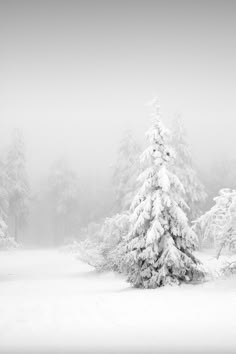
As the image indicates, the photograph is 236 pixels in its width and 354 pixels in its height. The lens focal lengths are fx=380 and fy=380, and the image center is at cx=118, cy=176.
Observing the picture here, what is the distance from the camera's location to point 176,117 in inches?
1549

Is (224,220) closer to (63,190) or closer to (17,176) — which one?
(17,176)

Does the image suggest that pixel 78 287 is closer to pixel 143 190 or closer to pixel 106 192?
pixel 143 190

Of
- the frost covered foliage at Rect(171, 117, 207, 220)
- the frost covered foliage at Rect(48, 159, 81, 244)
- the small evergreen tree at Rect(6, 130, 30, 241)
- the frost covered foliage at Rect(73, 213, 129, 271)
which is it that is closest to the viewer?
Result: the frost covered foliage at Rect(73, 213, 129, 271)

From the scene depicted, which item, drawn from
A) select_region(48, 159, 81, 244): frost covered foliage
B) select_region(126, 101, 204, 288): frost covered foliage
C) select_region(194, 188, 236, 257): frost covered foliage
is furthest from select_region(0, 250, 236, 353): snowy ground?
select_region(48, 159, 81, 244): frost covered foliage

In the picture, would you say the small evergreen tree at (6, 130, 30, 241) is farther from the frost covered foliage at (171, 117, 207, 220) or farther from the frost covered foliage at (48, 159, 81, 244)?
the frost covered foliage at (171, 117, 207, 220)

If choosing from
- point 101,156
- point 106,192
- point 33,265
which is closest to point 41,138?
point 101,156

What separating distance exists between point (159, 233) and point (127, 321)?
5.79 metres

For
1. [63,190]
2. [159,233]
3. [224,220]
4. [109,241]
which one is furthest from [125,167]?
[159,233]

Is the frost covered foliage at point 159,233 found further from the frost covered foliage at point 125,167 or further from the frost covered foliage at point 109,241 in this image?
the frost covered foliage at point 125,167

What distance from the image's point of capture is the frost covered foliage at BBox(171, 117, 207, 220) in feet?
123

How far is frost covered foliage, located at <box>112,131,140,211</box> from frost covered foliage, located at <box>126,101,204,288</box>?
22889 mm

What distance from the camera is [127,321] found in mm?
10055

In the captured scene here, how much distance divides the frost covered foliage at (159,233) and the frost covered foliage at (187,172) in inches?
803

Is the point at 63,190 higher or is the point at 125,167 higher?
the point at 125,167
